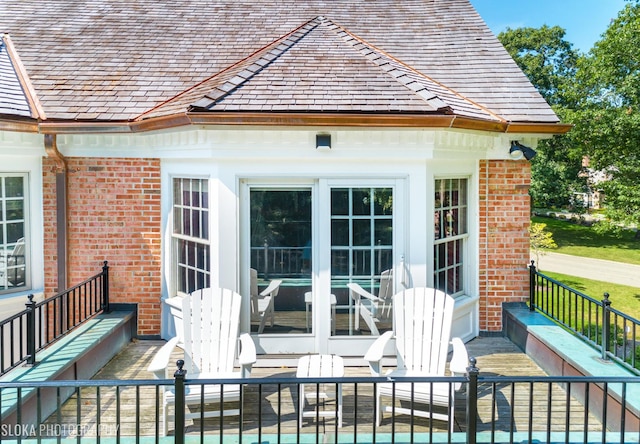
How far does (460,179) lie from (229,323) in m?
3.60

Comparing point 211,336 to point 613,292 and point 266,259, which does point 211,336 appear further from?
point 613,292

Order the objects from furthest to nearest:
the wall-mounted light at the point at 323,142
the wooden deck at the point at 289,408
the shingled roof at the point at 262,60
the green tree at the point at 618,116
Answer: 1. the green tree at the point at 618,116
2. the shingled roof at the point at 262,60
3. the wall-mounted light at the point at 323,142
4. the wooden deck at the point at 289,408

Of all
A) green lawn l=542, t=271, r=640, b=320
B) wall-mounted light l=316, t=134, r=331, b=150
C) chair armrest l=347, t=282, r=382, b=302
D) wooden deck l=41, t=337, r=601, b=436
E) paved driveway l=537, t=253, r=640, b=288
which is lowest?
green lawn l=542, t=271, r=640, b=320

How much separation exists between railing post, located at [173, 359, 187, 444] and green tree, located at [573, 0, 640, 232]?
17.6 m

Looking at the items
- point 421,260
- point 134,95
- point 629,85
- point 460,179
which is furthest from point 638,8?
point 134,95

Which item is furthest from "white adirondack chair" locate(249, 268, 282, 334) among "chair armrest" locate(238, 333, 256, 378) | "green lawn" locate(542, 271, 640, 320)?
"green lawn" locate(542, 271, 640, 320)

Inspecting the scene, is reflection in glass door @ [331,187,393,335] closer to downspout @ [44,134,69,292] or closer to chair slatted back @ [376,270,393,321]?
chair slatted back @ [376,270,393,321]

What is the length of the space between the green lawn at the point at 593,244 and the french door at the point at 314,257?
20280 mm

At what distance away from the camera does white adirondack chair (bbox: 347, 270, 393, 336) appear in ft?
18.2

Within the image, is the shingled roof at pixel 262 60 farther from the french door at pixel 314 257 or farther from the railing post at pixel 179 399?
the railing post at pixel 179 399

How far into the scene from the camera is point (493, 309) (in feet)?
21.4

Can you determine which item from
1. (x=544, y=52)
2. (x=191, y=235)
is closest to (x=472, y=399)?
(x=191, y=235)

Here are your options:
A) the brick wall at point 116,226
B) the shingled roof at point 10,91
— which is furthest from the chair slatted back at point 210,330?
the shingled roof at point 10,91

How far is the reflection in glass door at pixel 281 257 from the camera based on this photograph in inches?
217
